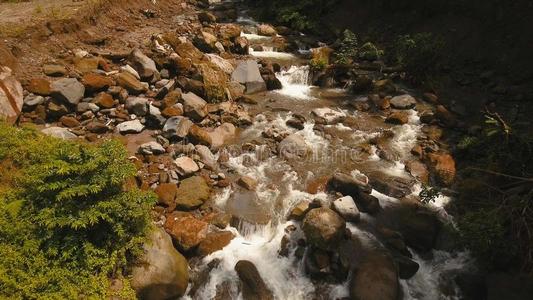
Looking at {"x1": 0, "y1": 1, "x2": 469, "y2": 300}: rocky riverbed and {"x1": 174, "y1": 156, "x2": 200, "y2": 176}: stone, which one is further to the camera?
{"x1": 174, "y1": 156, "x2": 200, "y2": 176}: stone

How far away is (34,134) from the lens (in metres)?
7.82

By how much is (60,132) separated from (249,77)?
663 cm

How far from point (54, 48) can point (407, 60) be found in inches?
488


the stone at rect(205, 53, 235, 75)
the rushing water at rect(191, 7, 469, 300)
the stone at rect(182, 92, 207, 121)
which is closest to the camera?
the rushing water at rect(191, 7, 469, 300)

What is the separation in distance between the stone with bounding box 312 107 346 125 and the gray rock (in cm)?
810

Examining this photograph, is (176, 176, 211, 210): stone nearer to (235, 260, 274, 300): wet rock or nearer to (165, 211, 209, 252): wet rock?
(165, 211, 209, 252): wet rock

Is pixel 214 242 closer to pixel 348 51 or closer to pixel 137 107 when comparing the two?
pixel 137 107

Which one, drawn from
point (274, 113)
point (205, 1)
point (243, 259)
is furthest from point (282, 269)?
point (205, 1)

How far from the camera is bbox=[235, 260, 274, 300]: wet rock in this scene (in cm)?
679

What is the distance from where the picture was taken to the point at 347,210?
810cm

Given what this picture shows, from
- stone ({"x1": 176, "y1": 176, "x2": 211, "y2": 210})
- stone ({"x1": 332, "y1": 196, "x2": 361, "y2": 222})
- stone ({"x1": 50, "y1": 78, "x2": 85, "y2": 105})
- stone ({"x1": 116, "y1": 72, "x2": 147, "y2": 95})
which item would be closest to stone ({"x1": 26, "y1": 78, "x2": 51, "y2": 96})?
stone ({"x1": 50, "y1": 78, "x2": 85, "y2": 105})

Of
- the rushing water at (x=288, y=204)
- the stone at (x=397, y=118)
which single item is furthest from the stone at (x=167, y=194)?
the stone at (x=397, y=118)

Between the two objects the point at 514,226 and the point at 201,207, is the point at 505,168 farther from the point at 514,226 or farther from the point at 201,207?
the point at 201,207

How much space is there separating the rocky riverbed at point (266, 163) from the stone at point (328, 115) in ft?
0.16
